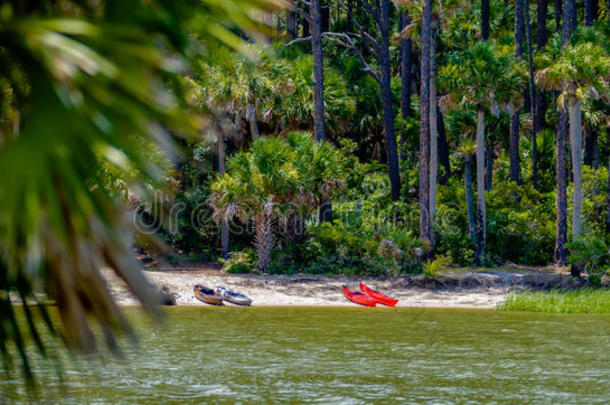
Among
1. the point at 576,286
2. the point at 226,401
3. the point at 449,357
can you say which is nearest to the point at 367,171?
the point at 576,286

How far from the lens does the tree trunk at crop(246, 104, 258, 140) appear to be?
27.7m

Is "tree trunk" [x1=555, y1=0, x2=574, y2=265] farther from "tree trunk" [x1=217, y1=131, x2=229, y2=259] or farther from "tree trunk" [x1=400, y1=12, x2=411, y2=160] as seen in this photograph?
"tree trunk" [x1=217, y1=131, x2=229, y2=259]

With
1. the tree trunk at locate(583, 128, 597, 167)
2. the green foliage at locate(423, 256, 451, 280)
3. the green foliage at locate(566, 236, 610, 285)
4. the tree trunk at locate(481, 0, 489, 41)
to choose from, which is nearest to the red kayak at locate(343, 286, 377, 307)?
the green foliage at locate(423, 256, 451, 280)

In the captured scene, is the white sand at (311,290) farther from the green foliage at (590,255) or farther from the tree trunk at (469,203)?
the tree trunk at (469,203)

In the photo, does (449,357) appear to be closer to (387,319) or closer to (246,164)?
(387,319)

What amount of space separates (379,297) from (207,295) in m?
4.86

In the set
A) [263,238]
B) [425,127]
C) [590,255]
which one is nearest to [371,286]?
[263,238]

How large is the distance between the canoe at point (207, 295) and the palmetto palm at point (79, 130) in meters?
20.1

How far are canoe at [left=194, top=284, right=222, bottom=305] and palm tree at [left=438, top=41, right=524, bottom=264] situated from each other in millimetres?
10360

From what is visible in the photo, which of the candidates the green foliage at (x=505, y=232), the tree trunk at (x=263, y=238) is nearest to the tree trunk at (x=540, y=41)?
the green foliage at (x=505, y=232)

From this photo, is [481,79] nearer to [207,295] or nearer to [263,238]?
[263,238]

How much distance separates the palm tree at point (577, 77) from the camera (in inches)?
929

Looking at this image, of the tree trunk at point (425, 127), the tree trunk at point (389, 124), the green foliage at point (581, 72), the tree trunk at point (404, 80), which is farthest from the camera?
the tree trunk at point (404, 80)

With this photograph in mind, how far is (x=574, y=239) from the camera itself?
81.9 feet
